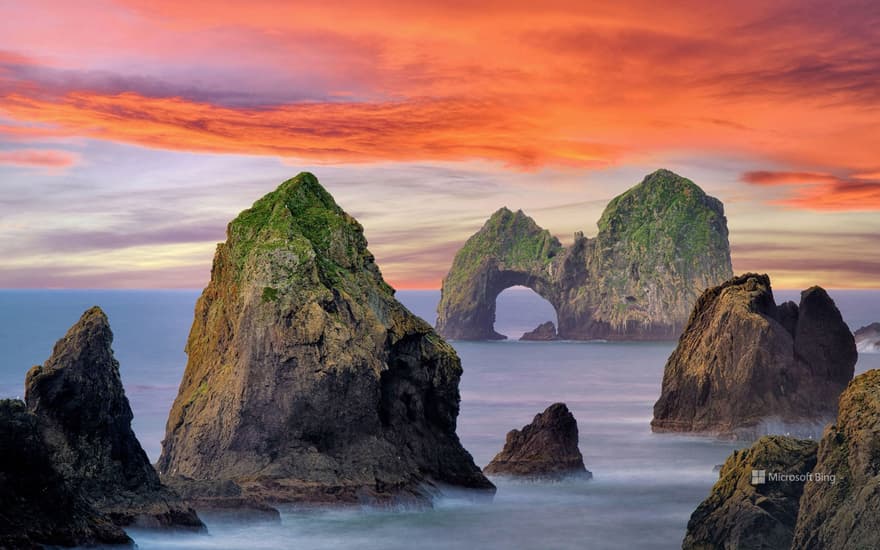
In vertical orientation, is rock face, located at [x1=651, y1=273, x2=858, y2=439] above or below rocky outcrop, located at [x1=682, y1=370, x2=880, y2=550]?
above

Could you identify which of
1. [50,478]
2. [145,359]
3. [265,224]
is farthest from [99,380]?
[145,359]

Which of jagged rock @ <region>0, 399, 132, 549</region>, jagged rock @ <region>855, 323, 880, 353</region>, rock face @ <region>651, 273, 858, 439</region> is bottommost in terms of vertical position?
jagged rock @ <region>0, 399, 132, 549</region>

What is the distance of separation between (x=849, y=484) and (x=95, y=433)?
19.0m

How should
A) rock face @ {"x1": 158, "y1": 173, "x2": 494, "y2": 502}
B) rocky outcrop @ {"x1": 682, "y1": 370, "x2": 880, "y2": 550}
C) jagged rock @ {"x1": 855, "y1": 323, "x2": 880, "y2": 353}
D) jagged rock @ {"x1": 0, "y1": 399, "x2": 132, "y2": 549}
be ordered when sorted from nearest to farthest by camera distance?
1. rocky outcrop @ {"x1": 682, "y1": 370, "x2": 880, "y2": 550}
2. jagged rock @ {"x1": 0, "y1": 399, "x2": 132, "y2": 549}
3. rock face @ {"x1": 158, "y1": 173, "x2": 494, "y2": 502}
4. jagged rock @ {"x1": 855, "y1": 323, "x2": 880, "y2": 353}

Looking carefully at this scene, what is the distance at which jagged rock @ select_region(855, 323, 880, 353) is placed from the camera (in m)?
169

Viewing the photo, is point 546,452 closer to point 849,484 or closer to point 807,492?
point 807,492

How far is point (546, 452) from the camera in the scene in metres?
47.9

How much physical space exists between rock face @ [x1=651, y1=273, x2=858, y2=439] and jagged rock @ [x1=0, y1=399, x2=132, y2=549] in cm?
4232

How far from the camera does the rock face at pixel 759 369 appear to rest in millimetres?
62625

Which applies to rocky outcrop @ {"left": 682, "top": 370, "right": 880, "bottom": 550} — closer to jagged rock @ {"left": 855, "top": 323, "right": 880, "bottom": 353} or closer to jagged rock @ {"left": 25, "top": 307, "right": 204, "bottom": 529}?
jagged rock @ {"left": 25, "top": 307, "right": 204, "bottom": 529}

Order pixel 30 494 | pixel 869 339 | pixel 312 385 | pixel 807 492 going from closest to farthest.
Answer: pixel 30 494, pixel 807 492, pixel 312 385, pixel 869 339

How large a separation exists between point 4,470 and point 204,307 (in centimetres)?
2075

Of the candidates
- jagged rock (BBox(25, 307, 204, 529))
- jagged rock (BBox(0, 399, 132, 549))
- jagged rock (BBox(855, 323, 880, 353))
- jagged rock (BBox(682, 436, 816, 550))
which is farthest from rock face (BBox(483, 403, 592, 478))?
jagged rock (BBox(855, 323, 880, 353))

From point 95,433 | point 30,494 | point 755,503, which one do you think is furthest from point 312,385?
point 755,503
